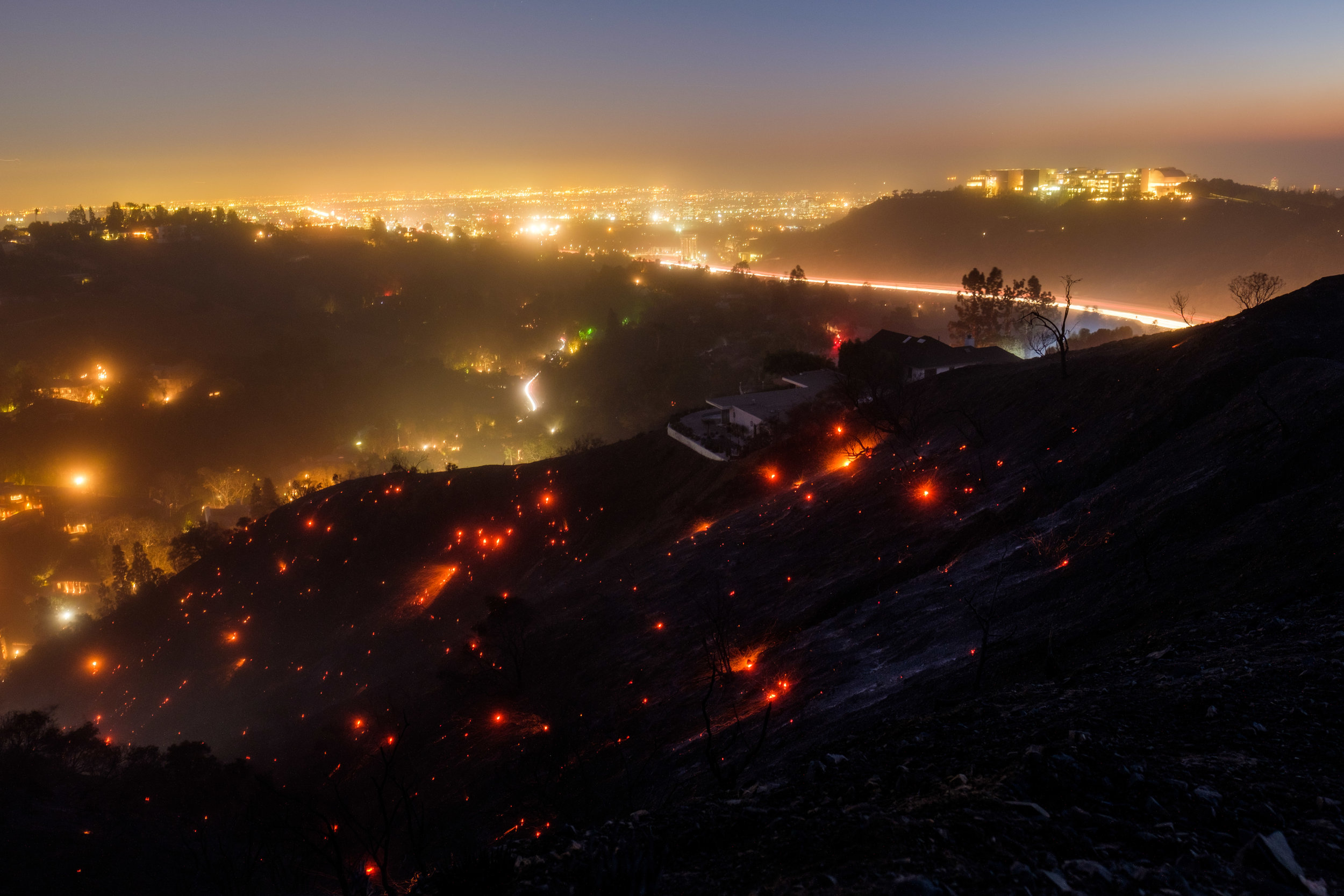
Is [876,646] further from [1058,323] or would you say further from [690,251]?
[690,251]

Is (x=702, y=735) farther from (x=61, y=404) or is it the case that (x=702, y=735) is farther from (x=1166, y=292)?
(x=1166, y=292)

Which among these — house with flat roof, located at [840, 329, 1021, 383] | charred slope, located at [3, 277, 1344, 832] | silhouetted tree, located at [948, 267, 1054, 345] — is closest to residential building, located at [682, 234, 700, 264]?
silhouetted tree, located at [948, 267, 1054, 345]

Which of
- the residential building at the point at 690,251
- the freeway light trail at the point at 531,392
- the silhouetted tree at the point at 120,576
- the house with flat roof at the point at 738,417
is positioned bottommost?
the silhouetted tree at the point at 120,576

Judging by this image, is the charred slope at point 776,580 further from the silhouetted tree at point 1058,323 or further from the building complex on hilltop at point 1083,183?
the building complex on hilltop at point 1083,183

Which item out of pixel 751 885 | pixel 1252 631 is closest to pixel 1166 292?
pixel 1252 631

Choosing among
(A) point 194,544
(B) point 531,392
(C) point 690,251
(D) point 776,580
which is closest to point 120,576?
(A) point 194,544

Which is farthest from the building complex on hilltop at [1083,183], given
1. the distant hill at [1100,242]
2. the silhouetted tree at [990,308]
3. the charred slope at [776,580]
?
the charred slope at [776,580]
